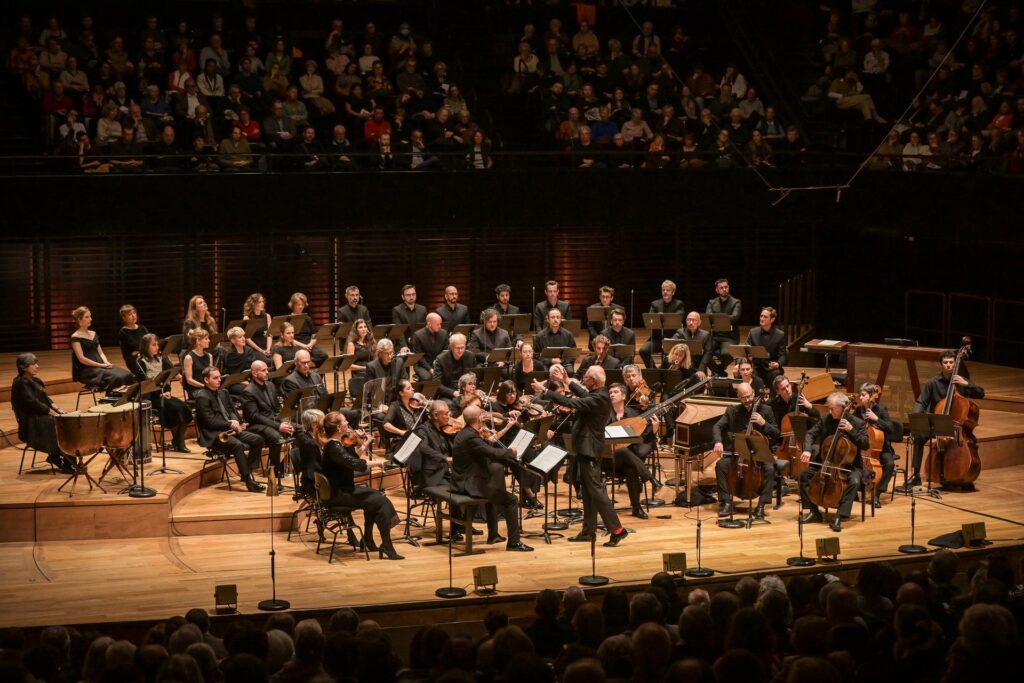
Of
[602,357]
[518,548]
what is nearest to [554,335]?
[602,357]

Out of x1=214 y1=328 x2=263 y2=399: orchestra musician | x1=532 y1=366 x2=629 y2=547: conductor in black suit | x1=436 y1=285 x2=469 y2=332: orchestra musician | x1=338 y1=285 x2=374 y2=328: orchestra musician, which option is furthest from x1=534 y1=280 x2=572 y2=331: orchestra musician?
x1=532 y1=366 x2=629 y2=547: conductor in black suit

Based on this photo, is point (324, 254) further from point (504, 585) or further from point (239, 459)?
point (504, 585)

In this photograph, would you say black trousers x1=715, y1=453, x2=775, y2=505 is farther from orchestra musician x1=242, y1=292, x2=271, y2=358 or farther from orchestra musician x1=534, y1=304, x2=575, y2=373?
orchestra musician x1=242, y1=292, x2=271, y2=358

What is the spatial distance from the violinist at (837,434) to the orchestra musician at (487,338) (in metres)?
3.84

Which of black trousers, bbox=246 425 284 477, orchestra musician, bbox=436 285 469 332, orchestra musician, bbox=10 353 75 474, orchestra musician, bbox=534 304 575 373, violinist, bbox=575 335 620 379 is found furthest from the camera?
orchestra musician, bbox=436 285 469 332

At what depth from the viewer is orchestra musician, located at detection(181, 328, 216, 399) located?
44.4 ft

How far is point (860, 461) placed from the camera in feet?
41.0

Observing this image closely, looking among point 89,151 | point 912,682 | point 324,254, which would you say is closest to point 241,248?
point 324,254

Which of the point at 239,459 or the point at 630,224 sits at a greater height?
the point at 630,224

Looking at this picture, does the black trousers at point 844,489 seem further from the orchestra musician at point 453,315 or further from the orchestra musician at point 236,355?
the orchestra musician at point 236,355

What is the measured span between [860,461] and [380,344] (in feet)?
16.3

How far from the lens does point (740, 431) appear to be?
41.9 feet

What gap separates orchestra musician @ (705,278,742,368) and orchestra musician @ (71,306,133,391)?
22.1 feet

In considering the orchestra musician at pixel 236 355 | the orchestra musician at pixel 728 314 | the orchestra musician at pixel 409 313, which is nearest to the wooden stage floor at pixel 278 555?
the orchestra musician at pixel 236 355
